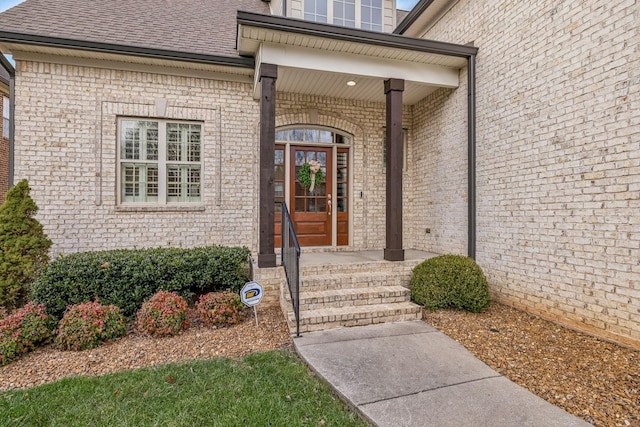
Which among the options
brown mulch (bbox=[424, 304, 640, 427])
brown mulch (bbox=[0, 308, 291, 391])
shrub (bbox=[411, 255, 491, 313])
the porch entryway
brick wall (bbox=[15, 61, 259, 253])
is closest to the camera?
brown mulch (bbox=[424, 304, 640, 427])

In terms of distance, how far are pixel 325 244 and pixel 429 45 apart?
3.96 metres

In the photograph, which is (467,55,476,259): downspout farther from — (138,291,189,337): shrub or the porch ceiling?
(138,291,189,337): shrub

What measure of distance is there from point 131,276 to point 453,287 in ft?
13.9

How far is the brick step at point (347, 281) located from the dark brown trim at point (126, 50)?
151 inches

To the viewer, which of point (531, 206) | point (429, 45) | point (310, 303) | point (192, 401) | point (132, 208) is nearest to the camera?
point (192, 401)

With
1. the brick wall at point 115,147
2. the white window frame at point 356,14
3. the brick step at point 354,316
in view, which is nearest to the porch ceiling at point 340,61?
the brick wall at point 115,147

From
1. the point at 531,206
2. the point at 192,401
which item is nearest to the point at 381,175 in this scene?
the point at 531,206

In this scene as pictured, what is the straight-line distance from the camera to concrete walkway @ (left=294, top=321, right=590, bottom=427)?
224 centimetres

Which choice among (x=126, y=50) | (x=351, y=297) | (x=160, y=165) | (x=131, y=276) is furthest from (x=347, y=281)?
(x=126, y=50)

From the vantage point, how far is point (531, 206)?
429cm

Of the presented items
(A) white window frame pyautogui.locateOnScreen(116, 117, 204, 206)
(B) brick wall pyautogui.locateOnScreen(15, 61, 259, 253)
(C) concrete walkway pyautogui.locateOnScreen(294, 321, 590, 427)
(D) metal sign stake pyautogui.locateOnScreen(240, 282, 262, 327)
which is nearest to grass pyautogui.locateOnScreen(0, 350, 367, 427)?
(C) concrete walkway pyautogui.locateOnScreen(294, 321, 590, 427)

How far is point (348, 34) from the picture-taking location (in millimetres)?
4691

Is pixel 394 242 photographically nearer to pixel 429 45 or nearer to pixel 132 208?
pixel 429 45

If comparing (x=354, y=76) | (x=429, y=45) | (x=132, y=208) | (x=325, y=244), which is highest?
(x=429, y=45)
